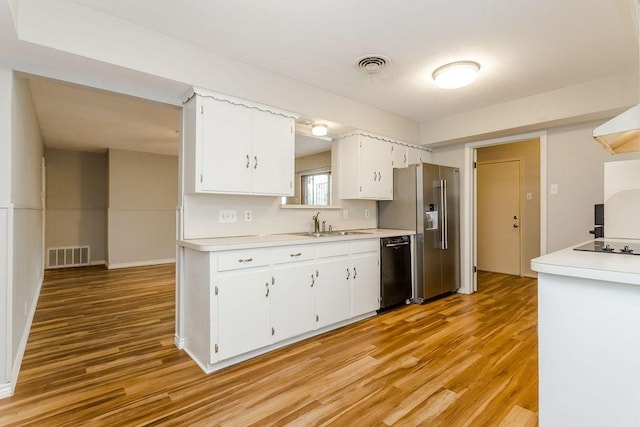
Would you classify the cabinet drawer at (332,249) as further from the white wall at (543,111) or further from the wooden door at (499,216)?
the wooden door at (499,216)

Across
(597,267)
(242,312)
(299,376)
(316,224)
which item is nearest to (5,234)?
(242,312)

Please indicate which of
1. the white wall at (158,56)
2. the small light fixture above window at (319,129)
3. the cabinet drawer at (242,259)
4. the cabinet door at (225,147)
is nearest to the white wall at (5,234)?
the white wall at (158,56)

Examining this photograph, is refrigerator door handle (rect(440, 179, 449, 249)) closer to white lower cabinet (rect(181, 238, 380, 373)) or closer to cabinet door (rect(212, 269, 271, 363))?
white lower cabinet (rect(181, 238, 380, 373))

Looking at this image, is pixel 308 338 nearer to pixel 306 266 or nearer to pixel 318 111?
pixel 306 266

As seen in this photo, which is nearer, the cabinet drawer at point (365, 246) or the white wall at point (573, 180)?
the cabinet drawer at point (365, 246)

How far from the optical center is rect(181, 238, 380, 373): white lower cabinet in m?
2.23

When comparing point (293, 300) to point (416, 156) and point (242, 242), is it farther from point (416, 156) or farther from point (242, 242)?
point (416, 156)

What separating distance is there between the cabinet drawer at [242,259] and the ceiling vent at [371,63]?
1.81 m

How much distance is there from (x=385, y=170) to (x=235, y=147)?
82.2 inches

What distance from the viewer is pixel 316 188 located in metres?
3.91

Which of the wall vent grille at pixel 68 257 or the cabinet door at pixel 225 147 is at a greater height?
the cabinet door at pixel 225 147

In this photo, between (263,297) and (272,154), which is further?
(272,154)

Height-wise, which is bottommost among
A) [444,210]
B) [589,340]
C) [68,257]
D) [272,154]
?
[68,257]

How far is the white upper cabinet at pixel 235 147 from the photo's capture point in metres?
2.47
